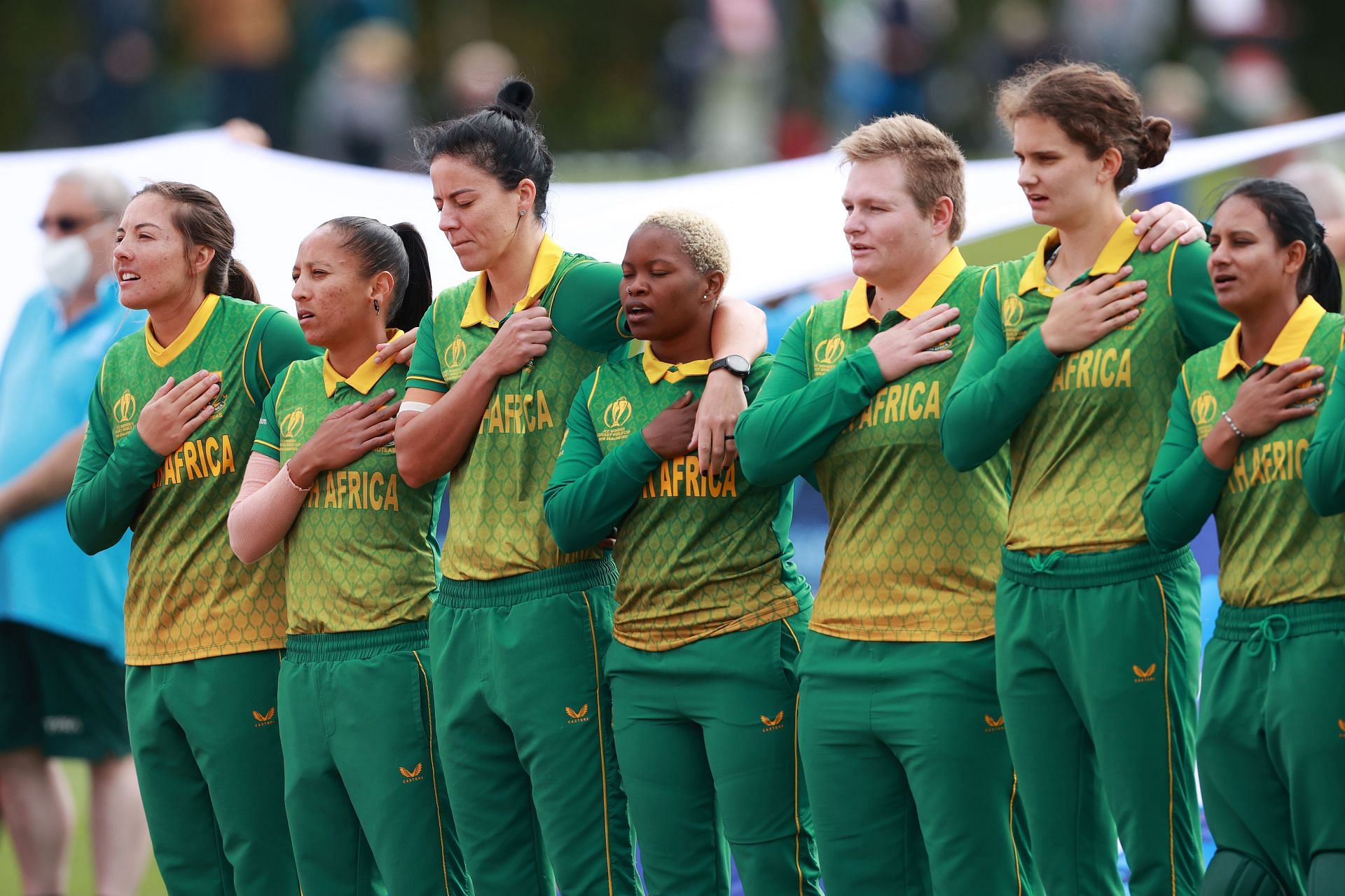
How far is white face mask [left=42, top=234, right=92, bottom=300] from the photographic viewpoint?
666cm

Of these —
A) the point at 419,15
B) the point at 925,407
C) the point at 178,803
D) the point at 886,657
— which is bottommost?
the point at 178,803

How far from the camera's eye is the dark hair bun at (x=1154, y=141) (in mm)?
4008

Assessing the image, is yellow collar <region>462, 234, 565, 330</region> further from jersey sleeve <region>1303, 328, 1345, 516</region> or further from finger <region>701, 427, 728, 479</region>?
jersey sleeve <region>1303, 328, 1345, 516</region>

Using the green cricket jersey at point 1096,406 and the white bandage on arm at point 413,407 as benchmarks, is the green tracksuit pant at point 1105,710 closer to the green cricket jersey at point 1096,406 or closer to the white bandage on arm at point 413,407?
the green cricket jersey at point 1096,406

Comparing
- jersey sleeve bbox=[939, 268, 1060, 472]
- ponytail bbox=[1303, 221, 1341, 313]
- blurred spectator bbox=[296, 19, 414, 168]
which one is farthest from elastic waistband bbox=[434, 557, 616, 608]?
blurred spectator bbox=[296, 19, 414, 168]

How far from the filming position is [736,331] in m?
4.37

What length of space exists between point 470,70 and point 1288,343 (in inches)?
515

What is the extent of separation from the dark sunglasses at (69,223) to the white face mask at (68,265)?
35mm

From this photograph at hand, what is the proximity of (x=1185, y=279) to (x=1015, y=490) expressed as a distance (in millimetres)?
605

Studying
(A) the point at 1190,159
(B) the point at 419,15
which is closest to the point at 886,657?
(A) the point at 1190,159

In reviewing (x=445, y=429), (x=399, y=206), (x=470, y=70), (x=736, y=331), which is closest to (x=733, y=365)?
(x=736, y=331)

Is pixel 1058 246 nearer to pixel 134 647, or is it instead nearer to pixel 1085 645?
pixel 1085 645

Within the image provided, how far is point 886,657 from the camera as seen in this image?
400cm

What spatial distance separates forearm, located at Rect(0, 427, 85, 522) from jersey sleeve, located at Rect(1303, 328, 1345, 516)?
458cm
